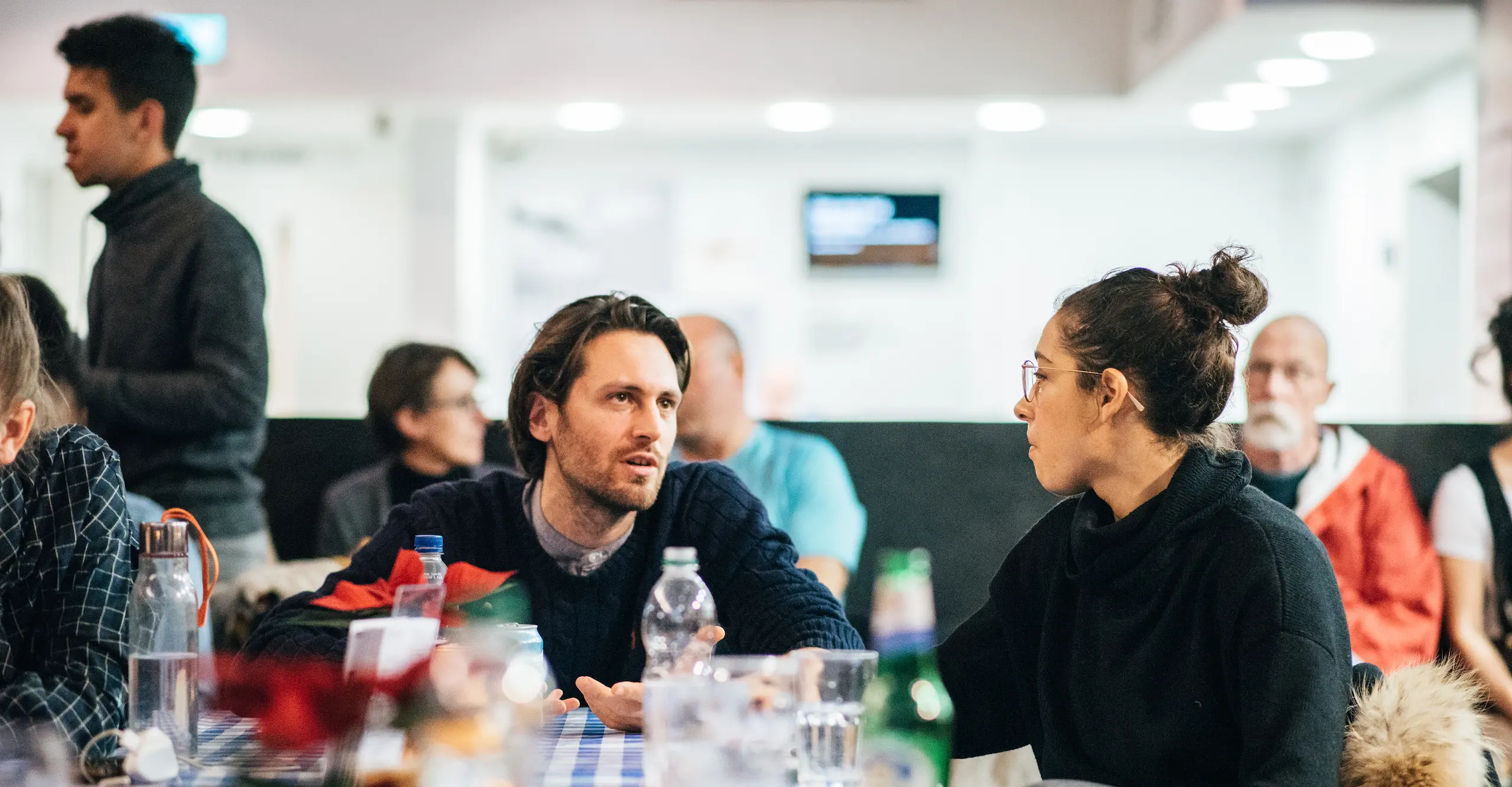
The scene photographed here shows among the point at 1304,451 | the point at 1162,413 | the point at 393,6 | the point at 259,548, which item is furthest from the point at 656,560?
the point at 393,6

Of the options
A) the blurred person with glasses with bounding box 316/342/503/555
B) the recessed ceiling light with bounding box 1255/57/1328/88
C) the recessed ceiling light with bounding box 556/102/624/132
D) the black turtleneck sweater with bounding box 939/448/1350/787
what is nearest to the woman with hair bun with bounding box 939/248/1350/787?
the black turtleneck sweater with bounding box 939/448/1350/787

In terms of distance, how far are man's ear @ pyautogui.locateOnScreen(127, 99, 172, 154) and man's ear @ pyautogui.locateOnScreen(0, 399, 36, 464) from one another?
1.29m

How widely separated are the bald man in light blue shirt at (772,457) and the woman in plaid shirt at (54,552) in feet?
5.50

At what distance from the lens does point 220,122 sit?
6043 mm

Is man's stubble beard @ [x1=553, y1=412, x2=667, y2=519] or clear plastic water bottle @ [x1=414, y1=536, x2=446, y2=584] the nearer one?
clear plastic water bottle @ [x1=414, y1=536, x2=446, y2=584]

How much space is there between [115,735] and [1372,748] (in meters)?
1.28

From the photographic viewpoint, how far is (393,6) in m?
5.63

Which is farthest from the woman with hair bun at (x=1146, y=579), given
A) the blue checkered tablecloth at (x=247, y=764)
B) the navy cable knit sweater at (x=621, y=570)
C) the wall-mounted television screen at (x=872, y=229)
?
the wall-mounted television screen at (x=872, y=229)

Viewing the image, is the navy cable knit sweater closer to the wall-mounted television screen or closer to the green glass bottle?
the green glass bottle

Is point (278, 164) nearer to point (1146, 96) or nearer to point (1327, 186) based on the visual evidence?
point (1146, 96)

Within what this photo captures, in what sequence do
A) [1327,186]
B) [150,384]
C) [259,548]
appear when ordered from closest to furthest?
[150,384] < [259,548] < [1327,186]

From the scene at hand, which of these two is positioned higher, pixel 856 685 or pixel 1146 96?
pixel 1146 96

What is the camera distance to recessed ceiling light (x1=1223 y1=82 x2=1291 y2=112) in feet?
18.1

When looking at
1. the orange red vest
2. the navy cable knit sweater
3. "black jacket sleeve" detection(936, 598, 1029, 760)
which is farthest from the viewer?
the orange red vest
